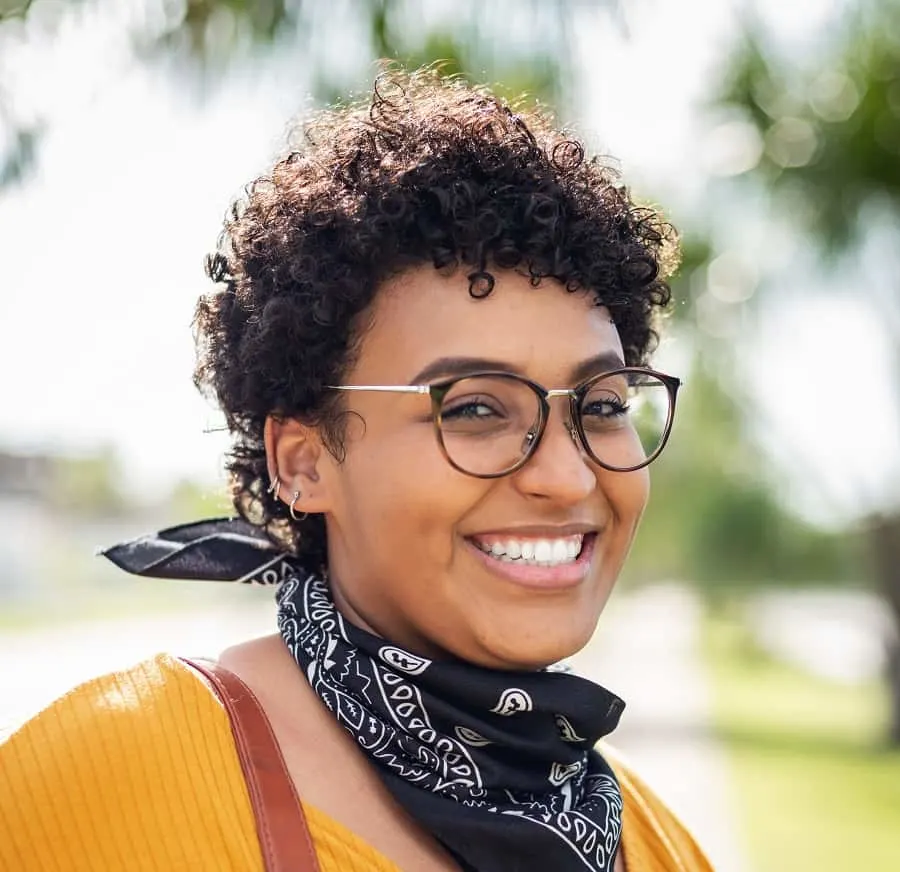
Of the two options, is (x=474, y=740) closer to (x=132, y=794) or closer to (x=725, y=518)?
(x=132, y=794)

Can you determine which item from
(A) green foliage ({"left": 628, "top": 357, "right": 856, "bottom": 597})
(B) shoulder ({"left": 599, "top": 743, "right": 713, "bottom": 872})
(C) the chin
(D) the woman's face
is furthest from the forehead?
(A) green foliage ({"left": 628, "top": 357, "right": 856, "bottom": 597})

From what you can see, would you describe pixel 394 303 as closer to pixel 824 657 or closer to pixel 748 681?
pixel 748 681

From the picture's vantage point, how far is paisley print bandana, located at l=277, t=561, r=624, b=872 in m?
1.94

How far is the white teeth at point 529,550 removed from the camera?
1969 mm

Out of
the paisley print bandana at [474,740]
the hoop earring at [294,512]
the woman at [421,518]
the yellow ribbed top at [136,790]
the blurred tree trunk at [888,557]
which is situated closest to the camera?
the yellow ribbed top at [136,790]

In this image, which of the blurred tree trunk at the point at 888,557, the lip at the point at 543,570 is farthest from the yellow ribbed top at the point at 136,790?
the blurred tree trunk at the point at 888,557

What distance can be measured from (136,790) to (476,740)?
0.54 meters

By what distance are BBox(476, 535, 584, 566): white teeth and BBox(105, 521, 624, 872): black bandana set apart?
0.19 m

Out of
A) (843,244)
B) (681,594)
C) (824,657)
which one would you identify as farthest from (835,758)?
(681,594)

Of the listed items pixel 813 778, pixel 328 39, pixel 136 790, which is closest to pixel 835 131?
pixel 813 778

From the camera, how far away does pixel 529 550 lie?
6.47ft

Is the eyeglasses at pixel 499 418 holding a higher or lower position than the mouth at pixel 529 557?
higher

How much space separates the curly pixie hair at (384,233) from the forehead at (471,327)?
2cm

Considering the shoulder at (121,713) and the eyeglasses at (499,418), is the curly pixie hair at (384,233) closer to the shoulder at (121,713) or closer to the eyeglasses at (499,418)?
the eyeglasses at (499,418)
